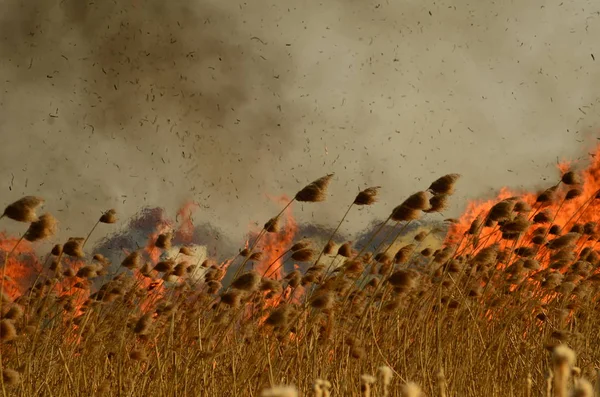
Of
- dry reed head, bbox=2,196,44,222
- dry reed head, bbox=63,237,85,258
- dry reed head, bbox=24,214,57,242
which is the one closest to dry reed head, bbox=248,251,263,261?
dry reed head, bbox=63,237,85,258

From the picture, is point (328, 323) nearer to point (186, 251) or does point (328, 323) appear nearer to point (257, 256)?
point (257, 256)

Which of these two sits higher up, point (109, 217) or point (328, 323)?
point (109, 217)

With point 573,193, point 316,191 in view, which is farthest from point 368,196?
point 573,193

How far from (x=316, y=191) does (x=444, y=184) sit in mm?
465

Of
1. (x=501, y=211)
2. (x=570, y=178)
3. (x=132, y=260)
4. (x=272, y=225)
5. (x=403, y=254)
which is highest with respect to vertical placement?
(x=570, y=178)

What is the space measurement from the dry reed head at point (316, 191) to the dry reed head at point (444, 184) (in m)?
0.38

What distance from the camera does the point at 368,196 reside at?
2.55 meters

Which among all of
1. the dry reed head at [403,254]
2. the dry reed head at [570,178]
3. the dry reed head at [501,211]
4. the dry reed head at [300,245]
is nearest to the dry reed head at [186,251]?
the dry reed head at [300,245]

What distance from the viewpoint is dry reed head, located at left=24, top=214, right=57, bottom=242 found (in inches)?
83.5

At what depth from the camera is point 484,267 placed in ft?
13.6

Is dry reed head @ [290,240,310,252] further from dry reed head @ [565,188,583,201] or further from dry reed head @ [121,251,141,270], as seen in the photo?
dry reed head @ [565,188,583,201]

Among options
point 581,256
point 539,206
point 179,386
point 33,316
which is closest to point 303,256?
point 179,386

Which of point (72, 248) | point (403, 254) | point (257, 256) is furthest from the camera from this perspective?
point (257, 256)

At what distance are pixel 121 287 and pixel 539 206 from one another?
2.16 meters
